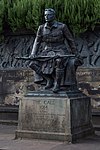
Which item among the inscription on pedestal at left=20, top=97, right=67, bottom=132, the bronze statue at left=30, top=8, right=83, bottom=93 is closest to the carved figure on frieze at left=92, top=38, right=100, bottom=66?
the bronze statue at left=30, top=8, right=83, bottom=93

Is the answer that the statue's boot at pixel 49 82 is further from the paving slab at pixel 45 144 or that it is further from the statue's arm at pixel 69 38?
the paving slab at pixel 45 144

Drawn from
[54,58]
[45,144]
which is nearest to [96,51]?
[54,58]

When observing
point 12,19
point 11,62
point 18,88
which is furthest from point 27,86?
point 12,19

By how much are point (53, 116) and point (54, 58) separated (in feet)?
5.06

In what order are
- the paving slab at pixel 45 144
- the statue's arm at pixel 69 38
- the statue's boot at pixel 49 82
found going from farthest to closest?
the statue's arm at pixel 69 38 < the statue's boot at pixel 49 82 < the paving slab at pixel 45 144

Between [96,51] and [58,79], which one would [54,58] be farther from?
[96,51]

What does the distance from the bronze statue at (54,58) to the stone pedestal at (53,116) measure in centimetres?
39

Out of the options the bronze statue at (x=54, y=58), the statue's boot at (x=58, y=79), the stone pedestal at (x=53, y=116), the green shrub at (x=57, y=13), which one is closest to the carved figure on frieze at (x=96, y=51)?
the green shrub at (x=57, y=13)

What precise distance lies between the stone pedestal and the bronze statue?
0.39 meters

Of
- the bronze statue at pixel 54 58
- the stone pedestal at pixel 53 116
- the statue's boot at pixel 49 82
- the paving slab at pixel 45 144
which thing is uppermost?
the bronze statue at pixel 54 58

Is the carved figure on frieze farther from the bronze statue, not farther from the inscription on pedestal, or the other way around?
the inscription on pedestal

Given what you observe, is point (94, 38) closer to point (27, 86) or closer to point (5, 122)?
point (27, 86)

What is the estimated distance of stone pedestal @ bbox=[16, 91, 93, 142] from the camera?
955 centimetres

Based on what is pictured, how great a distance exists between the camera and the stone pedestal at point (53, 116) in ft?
31.3
